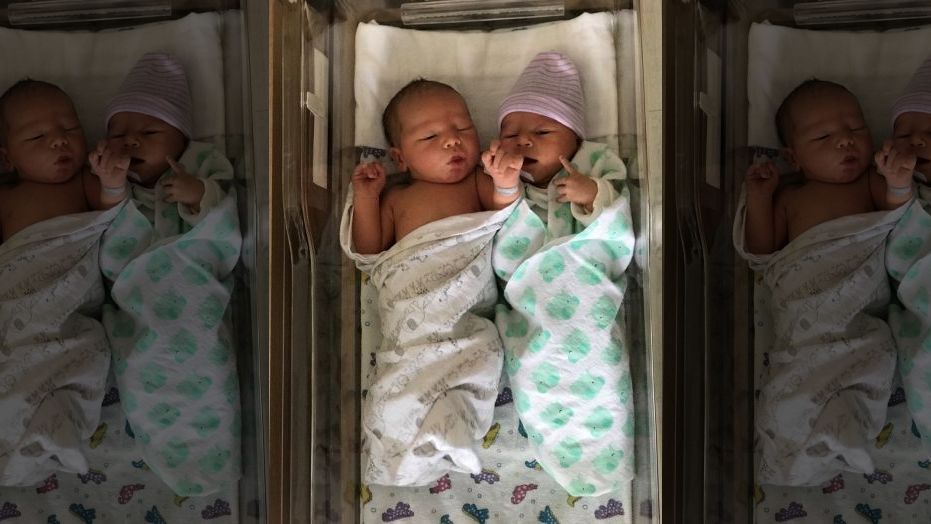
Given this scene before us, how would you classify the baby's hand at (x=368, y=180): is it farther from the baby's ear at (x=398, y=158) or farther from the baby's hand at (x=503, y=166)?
the baby's hand at (x=503, y=166)

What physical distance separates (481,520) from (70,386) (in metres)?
0.72

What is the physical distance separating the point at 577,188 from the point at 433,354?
1.25 feet

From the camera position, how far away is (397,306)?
154cm

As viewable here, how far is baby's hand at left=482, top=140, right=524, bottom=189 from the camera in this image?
1.55 m

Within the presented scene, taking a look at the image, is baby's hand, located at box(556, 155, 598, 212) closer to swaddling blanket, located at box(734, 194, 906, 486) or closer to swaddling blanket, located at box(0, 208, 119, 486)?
swaddling blanket, located at box(734, 194, 906, 486)

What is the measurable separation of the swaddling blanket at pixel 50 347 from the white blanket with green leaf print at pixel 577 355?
27.3 inches

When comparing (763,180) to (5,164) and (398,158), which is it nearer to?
(398,158)

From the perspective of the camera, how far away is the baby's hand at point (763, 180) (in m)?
1.46

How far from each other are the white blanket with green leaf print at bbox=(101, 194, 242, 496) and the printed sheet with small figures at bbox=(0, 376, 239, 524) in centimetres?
2

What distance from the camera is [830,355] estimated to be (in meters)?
1.37

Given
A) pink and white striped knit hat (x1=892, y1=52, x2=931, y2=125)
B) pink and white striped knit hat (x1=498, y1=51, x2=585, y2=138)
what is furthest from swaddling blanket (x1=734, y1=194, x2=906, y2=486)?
pink and white striped knit hat (x1=498, y1=51, x2=585, y2=138)

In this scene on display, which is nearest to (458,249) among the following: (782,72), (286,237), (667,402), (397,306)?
(397,306)

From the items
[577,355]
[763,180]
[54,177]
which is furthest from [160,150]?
[763,180]

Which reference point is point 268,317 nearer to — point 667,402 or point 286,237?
point 286,237
